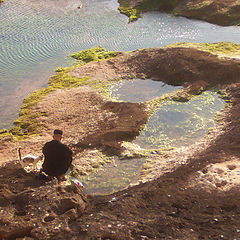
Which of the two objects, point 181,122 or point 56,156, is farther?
point 181,122

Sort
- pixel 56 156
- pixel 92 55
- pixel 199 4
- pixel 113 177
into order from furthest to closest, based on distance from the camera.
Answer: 1. pixel 199 4
2. pixel 92 55
3. pixel 113 177
4. pixel 56 156

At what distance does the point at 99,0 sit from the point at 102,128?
27.4m

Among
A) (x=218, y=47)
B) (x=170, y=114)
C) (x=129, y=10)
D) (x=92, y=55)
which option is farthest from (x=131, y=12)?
(x=170, y=114)

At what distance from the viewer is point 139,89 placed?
24.1m

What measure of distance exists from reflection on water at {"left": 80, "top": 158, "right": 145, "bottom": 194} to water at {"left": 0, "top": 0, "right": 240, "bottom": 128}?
28.2ft

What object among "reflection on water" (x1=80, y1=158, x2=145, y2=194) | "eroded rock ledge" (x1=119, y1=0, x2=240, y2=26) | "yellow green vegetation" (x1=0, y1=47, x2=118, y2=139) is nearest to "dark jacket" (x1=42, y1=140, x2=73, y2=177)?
"reflection on water" (x1=80, y1=158, x2=145, y2=194)

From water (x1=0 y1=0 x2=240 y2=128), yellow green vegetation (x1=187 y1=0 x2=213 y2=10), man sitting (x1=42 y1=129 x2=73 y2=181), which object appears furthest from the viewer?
yellow green vegetation (x1=187 y1=0 x2=213 y2=10)

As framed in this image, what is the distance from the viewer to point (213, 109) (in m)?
21.5

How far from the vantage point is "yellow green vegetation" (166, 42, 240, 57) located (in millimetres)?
27513

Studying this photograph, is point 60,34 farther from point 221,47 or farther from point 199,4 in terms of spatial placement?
point 199,4

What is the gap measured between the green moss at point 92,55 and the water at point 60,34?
915 mm

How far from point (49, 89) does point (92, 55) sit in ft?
20.5

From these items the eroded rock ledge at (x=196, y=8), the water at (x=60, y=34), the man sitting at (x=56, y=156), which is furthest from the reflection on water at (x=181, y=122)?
the eroded rock ledge at (x=196, y=8)

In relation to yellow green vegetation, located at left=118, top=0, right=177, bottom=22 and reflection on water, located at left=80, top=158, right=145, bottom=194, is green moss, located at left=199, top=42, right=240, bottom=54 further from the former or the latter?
reflection on water, located at left=80, top=158, right=145, bottom=194
